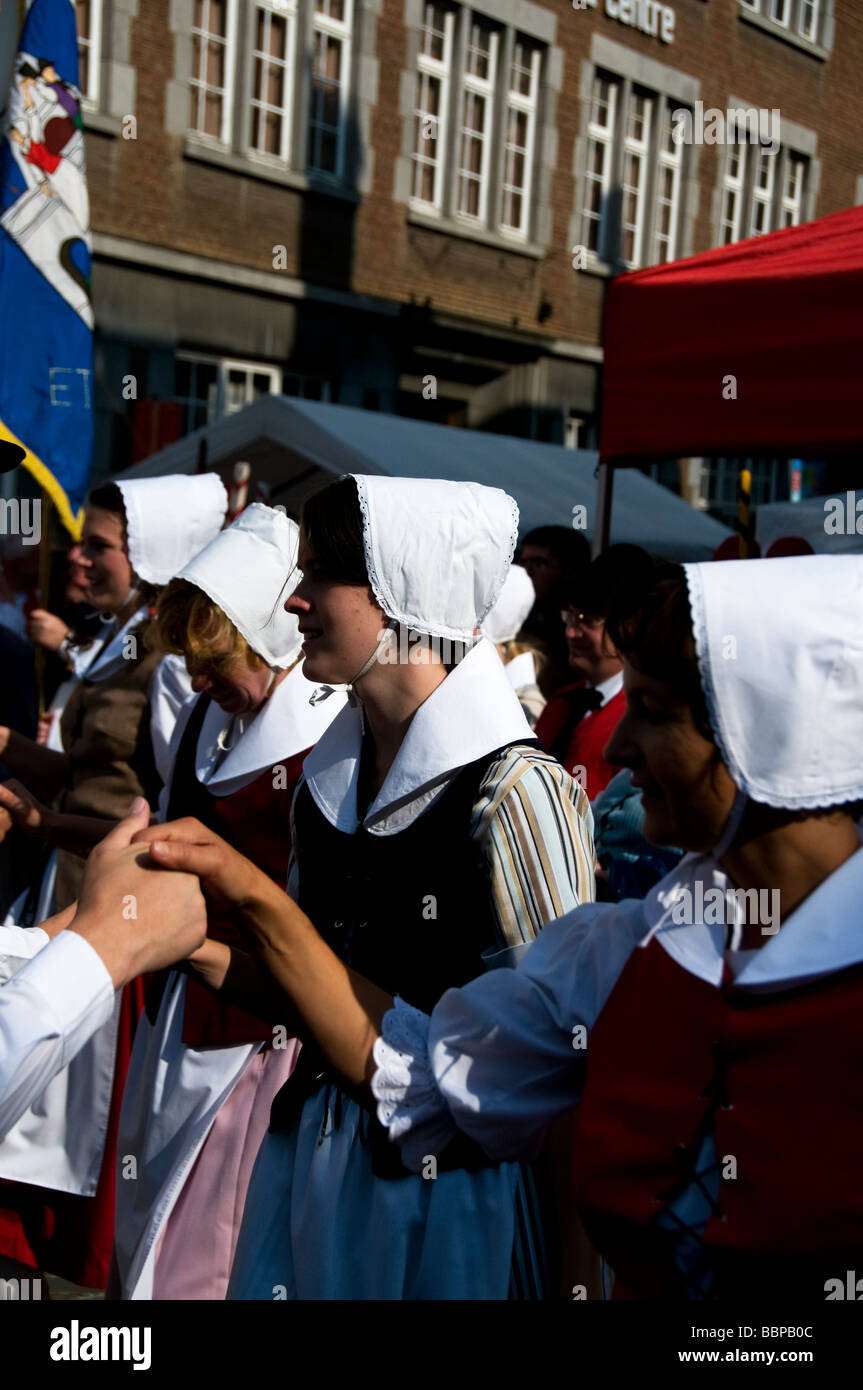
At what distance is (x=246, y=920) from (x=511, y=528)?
88 centimetres

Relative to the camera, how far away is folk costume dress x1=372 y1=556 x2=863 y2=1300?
1.52 m

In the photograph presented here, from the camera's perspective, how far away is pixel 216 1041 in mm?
3109

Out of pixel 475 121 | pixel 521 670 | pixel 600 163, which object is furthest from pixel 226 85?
pixel 521 670

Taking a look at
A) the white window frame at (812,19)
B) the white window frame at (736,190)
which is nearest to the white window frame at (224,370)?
the white window frame at (736,190)

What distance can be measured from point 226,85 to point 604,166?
20.0 feet

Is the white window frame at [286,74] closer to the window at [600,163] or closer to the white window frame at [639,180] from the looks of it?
the window at [600,163]

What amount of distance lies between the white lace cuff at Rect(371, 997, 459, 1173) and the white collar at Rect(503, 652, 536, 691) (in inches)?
133

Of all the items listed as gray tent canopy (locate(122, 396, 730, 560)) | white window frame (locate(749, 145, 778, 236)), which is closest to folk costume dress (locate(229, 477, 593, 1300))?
gray tent canopy (locate(122, 396, 730, 560))

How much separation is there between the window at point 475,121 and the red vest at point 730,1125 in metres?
15.0

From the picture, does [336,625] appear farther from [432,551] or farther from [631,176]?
[631,176]

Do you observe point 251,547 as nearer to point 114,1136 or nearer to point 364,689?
point 364,689

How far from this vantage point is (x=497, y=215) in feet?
54.5

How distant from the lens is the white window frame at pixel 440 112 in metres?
15.6
